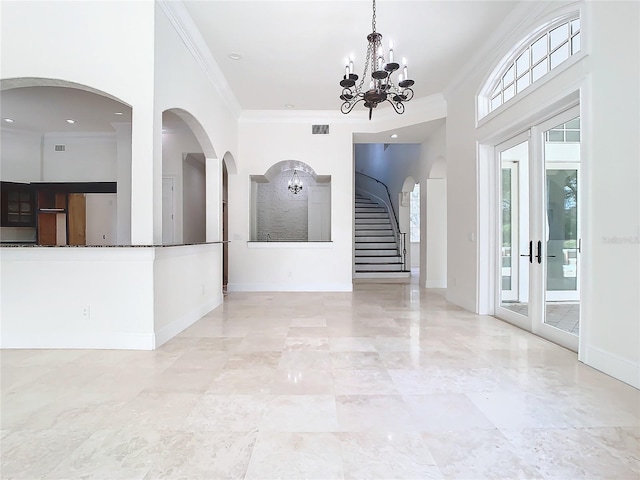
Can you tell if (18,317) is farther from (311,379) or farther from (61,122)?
(61,122)

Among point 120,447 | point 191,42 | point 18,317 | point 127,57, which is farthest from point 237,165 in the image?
point 120,447

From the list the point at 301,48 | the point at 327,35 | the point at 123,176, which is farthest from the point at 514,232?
the point at 123,176

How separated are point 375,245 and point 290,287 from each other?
13.9 feet

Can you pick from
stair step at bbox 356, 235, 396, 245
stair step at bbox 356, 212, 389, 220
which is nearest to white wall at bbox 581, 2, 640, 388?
stair step at bbox 356, 235, 396, 245

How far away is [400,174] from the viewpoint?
10.6 metres

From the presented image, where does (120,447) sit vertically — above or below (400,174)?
below

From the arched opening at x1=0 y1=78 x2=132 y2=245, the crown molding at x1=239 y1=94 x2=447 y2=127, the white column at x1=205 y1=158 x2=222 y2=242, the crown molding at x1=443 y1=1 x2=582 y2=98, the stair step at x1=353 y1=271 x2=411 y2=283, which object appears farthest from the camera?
the stair step at x1=353 y1=271 x2=411 y2=283

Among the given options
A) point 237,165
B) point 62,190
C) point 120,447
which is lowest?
→ point 120,447

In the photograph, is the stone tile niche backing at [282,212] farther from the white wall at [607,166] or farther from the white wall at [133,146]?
the white wall at [607,166]

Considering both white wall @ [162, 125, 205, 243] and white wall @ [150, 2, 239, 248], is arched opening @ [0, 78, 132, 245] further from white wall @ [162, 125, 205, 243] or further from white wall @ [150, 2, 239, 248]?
white wall @ [150, 2, 239, 248]

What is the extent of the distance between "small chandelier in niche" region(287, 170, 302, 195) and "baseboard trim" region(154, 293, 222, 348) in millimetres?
5195

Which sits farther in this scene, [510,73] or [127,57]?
[510,73]

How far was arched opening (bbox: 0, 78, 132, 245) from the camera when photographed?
23.3 feet

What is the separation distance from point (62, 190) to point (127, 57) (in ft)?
18.4
